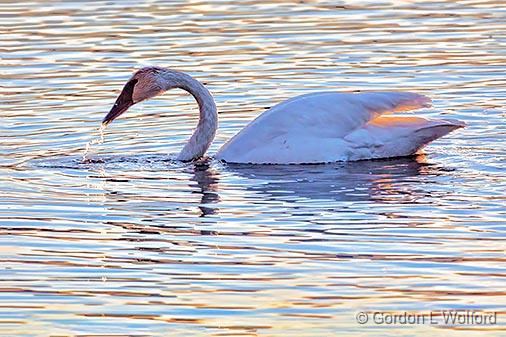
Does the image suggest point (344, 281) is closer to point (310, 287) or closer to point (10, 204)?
point (310, 287)

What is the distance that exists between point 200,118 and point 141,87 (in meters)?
0.57

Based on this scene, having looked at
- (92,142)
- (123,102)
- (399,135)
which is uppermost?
(123,102)

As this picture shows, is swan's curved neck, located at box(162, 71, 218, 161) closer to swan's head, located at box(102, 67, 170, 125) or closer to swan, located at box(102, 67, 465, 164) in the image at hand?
swan's head, located at box(102, 67, 170, 125)

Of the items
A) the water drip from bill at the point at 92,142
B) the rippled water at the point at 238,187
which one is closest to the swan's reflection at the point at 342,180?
the rippled water at the point at 238,187

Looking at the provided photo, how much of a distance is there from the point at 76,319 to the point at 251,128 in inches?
187

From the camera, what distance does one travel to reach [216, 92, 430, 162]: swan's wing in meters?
11.5

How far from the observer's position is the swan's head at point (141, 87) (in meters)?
12.6

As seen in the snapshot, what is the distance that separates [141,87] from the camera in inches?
499

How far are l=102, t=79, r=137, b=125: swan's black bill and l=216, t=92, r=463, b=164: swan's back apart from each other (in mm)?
1259

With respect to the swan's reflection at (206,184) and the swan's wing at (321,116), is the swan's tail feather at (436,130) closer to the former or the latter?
the swan's wing at (321,116)

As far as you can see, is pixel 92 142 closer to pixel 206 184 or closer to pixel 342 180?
pixel 206 184

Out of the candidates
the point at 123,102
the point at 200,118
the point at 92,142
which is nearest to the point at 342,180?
the point at 200,118

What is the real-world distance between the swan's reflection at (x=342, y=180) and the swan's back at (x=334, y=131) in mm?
88

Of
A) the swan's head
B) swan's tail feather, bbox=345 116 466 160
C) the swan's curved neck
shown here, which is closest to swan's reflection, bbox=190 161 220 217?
the swan's curved neck
